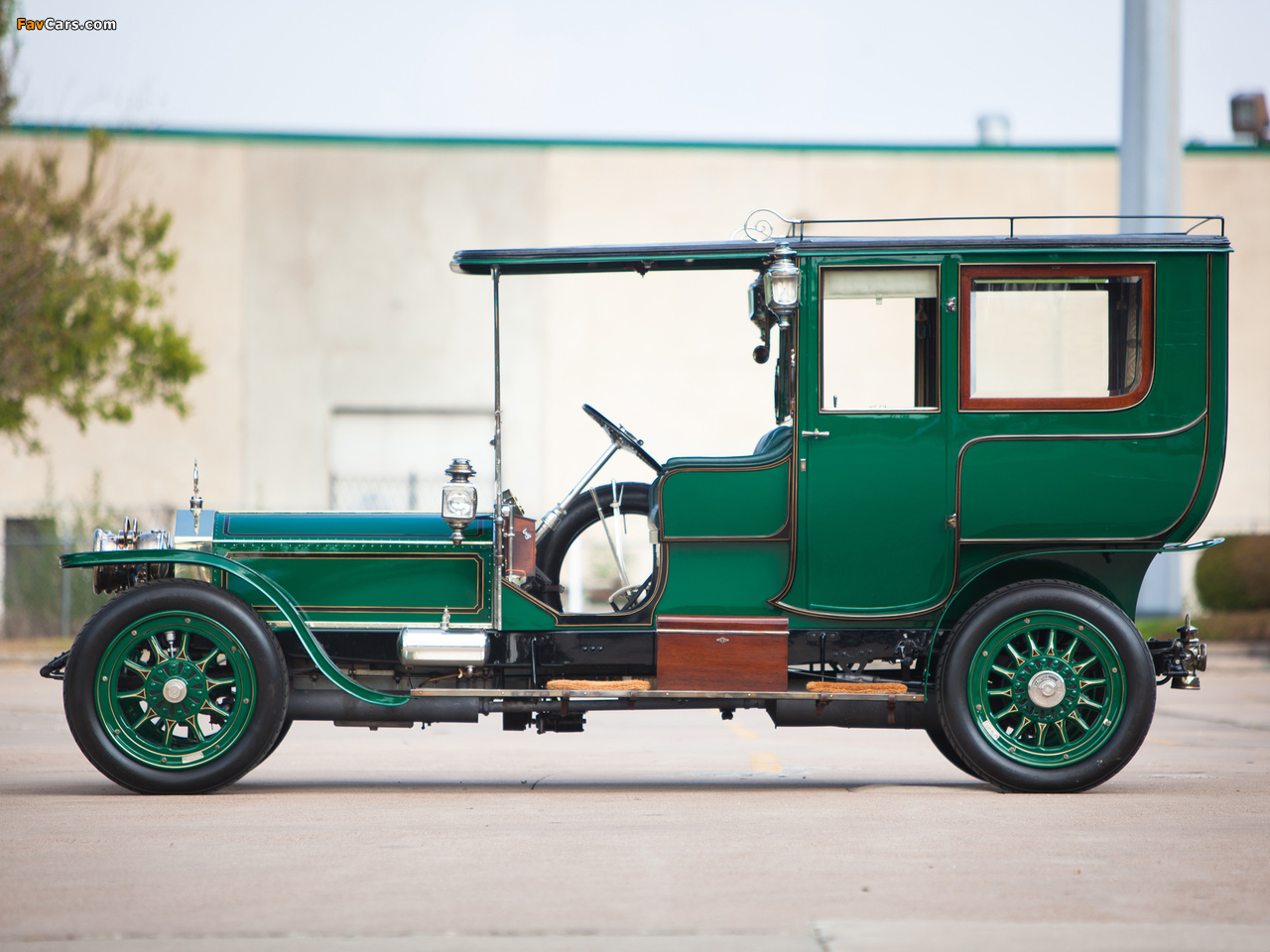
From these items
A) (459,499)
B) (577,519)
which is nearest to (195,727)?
(459,499)

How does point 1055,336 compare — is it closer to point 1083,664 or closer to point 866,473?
point 866,473

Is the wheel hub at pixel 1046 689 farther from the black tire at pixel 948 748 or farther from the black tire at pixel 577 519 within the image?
the black tire at pixel 577 519

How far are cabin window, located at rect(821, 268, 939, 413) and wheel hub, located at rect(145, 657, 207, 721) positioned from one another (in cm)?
311

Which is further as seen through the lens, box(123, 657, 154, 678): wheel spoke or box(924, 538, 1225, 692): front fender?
box(924, 538, 1225, 692): front fender

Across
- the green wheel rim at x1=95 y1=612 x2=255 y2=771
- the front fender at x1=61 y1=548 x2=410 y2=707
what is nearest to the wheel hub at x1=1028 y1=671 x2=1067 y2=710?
the front fender at x1=61 y1=548 x2=410 y2=707

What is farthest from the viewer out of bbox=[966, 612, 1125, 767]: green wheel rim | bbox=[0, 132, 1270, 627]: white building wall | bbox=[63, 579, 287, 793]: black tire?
bbox=[0, 132, 1270, 627]: white building wall

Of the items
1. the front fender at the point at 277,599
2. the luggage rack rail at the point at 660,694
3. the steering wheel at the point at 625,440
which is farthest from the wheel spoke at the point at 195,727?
the steering wheel at the point at 625,440

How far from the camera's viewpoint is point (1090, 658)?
274 inches

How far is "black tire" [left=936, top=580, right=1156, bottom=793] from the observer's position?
272 inches

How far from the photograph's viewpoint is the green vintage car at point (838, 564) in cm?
692

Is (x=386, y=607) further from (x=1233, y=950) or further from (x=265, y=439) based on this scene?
(x=265, y=439)

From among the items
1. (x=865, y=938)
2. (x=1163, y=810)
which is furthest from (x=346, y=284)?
(x=865, y=938)

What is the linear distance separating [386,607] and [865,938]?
3.63m

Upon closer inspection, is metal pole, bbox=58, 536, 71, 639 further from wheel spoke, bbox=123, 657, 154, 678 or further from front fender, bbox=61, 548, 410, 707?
wheel spoke, bbox=123, 657, 154, 678
